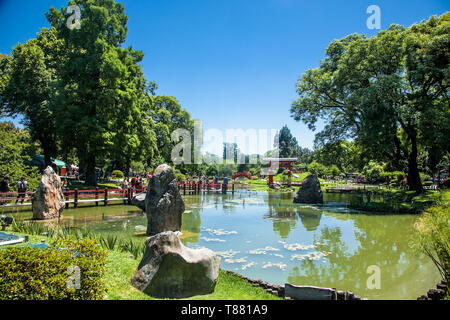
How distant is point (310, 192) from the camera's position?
2184cm

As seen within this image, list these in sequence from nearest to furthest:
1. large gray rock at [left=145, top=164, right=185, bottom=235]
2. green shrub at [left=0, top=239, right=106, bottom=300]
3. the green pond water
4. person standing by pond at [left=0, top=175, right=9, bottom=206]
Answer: green shrub at [left=0, top=239, right=106, bottom=300] → the green pond water → large gray rock at [left=145, top=164, right=185, bottom=235] → person standing by pond at [left=0, top=175, right=9, bottom=206]

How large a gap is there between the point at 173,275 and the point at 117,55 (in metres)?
22.5

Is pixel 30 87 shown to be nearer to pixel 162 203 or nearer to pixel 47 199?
pixel 47 199

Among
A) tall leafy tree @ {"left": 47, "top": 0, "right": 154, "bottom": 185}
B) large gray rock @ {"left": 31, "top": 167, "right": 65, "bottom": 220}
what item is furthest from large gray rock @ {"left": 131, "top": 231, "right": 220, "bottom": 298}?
tall leafy tree @ {"left": 47, "top": 0, "right": 154, "bottom": 185}

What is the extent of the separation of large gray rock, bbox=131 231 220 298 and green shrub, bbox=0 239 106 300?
0.90 meters

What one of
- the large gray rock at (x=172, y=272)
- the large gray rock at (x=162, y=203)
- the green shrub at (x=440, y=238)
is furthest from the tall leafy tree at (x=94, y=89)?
the green shrub at (x=440, y=238)

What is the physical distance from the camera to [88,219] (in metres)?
13.8

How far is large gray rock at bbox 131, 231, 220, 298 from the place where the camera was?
4891 millimetres

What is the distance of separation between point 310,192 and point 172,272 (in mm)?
18538

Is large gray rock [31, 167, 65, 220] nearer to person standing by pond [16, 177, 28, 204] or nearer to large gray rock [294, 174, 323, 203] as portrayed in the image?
person standing by pond [16, 177, 28, 204]

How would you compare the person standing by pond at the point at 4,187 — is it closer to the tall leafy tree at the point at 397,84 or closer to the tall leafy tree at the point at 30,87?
the tall leafy tree at the point at 30,87

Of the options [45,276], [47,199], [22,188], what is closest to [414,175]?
[47,199]

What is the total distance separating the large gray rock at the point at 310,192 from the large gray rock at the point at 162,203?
45.1ft

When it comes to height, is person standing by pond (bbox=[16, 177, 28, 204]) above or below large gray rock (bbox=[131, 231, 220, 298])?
above
